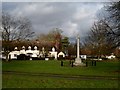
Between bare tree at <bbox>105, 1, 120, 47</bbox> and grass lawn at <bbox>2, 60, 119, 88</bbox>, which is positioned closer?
grass lawn at <bbox>2, 60, 119, 88</bbox>

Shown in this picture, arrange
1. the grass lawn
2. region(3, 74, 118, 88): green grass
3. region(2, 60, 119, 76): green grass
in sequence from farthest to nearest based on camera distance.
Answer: region(2, 60, 119, 76): green grass < the grass lawn < region(3, 74, 118, 88): green grass

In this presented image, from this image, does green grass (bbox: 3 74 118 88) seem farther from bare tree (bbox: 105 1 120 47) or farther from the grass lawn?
bare tree (bbox: 105 1 120 47)

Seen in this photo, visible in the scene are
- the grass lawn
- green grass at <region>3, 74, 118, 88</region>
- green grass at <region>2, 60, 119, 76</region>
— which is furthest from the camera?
green grass at <region>2, 60, 119, 76</region>

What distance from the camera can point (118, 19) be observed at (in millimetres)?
35938

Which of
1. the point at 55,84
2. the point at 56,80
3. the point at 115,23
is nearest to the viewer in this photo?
the point at 55,84

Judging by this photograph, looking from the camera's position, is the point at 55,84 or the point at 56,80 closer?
the point at 55,84

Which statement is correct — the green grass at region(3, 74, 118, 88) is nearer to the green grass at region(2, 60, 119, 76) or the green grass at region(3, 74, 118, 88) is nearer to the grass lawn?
the grass lawn

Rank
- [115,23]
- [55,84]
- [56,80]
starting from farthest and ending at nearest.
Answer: [115,23]
[56,80]
[55,84]

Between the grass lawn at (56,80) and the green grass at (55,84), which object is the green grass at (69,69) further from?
the green grass at (55,84)

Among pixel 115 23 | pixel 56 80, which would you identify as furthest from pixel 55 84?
pixel 115 23

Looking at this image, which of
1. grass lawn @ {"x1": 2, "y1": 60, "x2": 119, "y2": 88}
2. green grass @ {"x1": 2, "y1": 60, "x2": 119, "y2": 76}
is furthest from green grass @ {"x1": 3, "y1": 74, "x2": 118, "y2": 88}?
green grass @ {"x1": 2, "y1": 60, "x2": 119, "y2": 76}

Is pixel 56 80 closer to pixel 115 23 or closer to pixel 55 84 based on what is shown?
pixel 55 84

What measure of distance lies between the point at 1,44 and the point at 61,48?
62994 mm

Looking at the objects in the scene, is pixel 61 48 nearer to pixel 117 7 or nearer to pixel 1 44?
pixel 1 44
